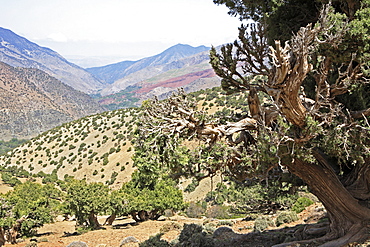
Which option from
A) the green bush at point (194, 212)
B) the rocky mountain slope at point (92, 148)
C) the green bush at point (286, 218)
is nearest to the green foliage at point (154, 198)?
the green bush at point (194, 212)

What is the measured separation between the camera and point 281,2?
311 inches

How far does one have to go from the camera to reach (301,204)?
16312 mm

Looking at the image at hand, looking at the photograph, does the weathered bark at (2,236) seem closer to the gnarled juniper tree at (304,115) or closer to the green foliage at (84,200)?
the green foliage at (84,200)

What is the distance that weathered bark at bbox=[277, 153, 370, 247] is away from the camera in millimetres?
7395

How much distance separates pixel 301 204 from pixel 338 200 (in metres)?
9.35

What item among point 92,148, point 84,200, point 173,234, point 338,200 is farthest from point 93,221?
point 92,148

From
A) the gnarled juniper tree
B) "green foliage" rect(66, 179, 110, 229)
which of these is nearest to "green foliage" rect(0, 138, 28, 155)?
"green foliage" rect(66, 179, 110, 229)

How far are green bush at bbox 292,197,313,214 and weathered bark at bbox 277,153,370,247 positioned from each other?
28.5 feet

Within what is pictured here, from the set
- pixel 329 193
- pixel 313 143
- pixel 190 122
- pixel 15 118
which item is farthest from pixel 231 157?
pixel 15 118

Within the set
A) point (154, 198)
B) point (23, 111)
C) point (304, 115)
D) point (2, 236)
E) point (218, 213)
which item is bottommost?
point (218, 213)

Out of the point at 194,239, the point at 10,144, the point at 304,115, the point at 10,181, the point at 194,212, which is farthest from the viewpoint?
the point at 10,144

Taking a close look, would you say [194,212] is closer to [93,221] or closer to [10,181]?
[93,221]

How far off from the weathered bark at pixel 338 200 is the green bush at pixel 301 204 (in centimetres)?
869

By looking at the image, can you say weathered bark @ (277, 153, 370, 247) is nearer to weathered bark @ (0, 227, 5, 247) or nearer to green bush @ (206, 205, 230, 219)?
weathered bark @ (0, 227, 5, 247)
